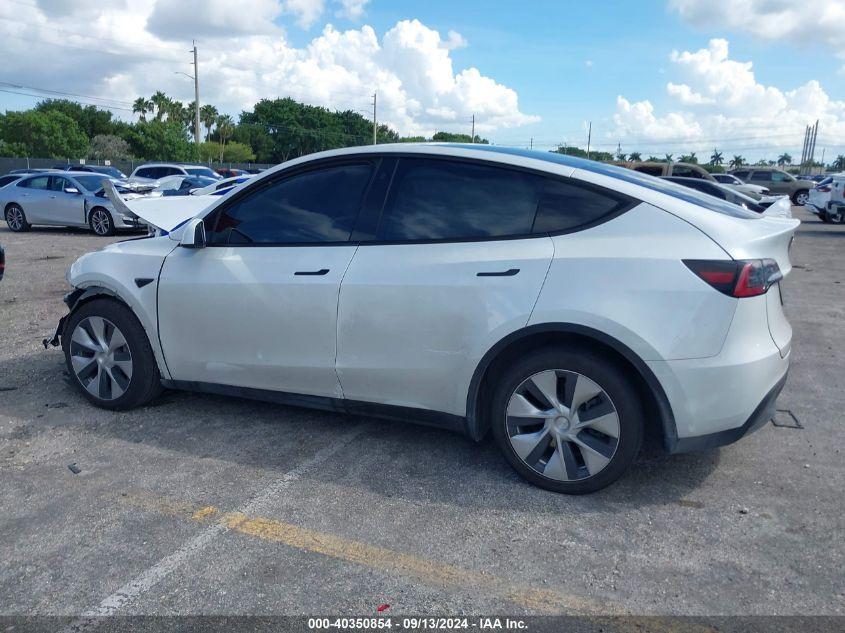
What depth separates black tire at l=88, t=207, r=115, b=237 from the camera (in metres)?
16.7

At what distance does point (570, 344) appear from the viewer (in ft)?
11.7

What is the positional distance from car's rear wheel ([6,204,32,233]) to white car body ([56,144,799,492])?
15.3 meters

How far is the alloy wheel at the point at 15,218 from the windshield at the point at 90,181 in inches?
71.8

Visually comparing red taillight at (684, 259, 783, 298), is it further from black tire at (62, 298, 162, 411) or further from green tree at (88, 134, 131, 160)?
green tree at (88, 134, 131, 160)

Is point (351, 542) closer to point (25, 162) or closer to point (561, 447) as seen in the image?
point (561, 447)

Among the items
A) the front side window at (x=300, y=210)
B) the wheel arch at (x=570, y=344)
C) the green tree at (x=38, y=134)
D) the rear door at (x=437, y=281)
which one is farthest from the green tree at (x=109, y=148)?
the wheel arch at (x=570, y=344)

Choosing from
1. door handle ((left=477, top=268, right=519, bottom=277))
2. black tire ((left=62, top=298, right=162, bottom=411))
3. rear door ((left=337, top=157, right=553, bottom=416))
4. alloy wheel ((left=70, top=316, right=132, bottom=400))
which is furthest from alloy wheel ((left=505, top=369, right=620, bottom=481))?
alloy wheel ((left=70, top=316, right=132, bottom=400))

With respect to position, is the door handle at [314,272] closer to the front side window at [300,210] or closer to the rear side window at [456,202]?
the front side window at [300,210]

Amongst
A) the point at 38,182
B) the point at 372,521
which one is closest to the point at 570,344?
the point at 372,521

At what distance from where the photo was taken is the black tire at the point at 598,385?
11.2ft

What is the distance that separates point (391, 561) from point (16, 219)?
59.8 feet

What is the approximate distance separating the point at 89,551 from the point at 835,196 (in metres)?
21.9

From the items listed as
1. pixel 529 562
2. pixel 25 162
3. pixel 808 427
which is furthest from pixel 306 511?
pixel 25 162

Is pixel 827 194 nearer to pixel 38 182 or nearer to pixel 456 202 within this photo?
pixel 456 202
